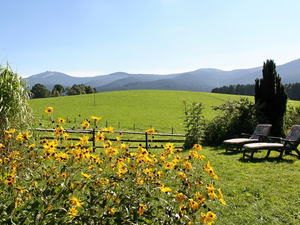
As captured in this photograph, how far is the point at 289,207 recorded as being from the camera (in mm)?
3688

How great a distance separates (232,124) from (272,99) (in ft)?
6.79

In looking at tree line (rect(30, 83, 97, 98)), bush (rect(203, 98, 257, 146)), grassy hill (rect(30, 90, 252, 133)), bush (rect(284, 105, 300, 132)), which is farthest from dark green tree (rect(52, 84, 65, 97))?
bush (rect(284, 105, 300, 132))

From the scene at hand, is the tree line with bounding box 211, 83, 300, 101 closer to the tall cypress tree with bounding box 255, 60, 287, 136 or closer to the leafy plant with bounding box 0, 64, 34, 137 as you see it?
the tall cypress tree with bounding box 255, 60, 287, 136

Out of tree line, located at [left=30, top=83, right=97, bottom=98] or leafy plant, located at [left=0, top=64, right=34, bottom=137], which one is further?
tree line, located at [left=30, top=83, right=97, bottom=98]

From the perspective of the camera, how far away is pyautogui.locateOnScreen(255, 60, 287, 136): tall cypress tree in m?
10.0

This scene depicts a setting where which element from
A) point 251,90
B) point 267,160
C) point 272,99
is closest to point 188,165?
point 267,160

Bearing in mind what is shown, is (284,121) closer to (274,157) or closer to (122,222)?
(274,157)

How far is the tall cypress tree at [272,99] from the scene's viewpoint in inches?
394

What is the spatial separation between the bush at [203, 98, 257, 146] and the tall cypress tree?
47 centimetres

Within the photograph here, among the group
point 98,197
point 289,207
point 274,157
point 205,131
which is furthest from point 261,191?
point 205,131

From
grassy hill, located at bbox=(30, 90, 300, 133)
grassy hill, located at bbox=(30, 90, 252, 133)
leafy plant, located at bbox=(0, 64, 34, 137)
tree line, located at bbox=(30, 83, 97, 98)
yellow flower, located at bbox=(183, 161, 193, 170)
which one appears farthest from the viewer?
tree line, located at bbox=(30, 83, 97, 98)

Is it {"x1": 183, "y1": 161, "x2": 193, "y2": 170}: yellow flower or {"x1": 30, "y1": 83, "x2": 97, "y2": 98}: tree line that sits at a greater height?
{"x1": 30, "y1": 83, "x2": 97, "y2": 98}: tree line

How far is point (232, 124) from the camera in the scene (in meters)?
A: 10.2

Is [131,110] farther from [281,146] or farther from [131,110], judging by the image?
[281,146]
